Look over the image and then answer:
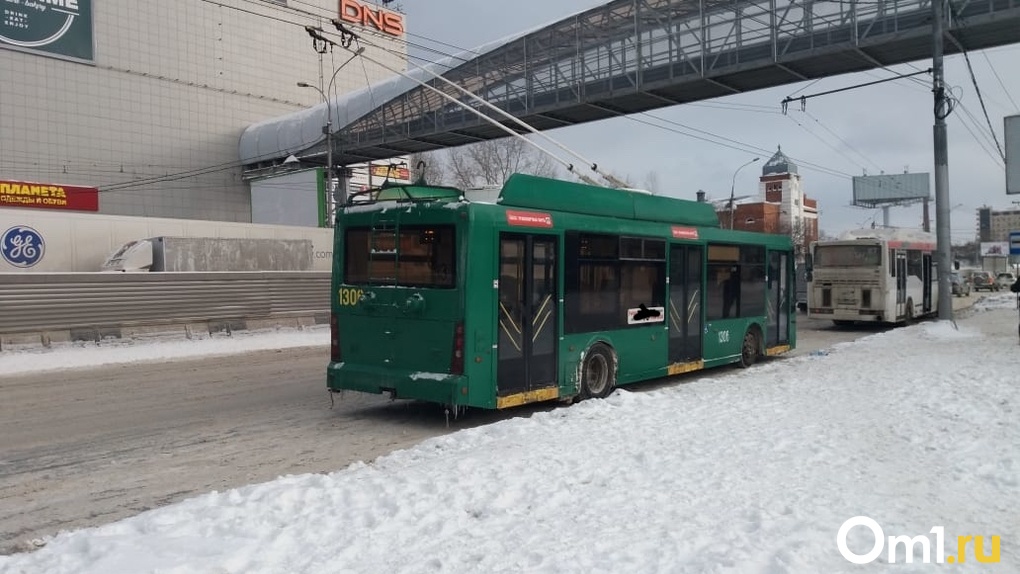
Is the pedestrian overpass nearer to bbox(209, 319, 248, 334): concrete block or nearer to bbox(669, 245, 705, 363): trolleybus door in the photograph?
bbox(209, 319, 248, 334): concrete block

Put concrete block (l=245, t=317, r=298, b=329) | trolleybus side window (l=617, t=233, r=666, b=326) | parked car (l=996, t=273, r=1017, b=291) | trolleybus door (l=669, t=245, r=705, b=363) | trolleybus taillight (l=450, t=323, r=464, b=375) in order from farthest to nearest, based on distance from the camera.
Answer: parked car (l=996, t=273, r=1017, b=291) < concrete block (l=245, t=317, r=298, b=329) < trolleybus door (l=669, t=245, r=705, b=363) < trolleybus side window (l=617, t=233, r=666, b=326) < trolleybus taillight (l=450, t=323, r=464, b=375)

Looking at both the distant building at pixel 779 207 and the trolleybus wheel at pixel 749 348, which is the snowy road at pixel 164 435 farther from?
the distant building at pixel 779 207

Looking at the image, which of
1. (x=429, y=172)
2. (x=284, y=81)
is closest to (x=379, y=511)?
(x=429, y=172)

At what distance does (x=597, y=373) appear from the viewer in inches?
424

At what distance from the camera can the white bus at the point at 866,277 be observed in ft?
78.8

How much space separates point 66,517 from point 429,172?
148 feet

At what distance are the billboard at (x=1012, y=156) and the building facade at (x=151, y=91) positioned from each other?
90.6 feet

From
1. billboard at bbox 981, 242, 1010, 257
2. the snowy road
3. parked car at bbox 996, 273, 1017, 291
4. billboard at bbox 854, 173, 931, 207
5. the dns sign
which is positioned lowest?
the snowy road

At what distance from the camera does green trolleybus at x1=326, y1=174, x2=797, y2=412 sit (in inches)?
348

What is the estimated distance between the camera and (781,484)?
18.2 ft

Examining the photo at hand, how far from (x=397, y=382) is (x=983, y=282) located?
70.5 m

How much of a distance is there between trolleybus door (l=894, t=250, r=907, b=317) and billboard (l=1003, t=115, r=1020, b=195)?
15.6 ft

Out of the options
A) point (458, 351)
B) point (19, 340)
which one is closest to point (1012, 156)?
point (458, 351)

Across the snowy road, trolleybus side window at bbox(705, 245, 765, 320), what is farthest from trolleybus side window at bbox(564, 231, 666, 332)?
trolleybus side window at bbox(705, 245, 765, 320)
